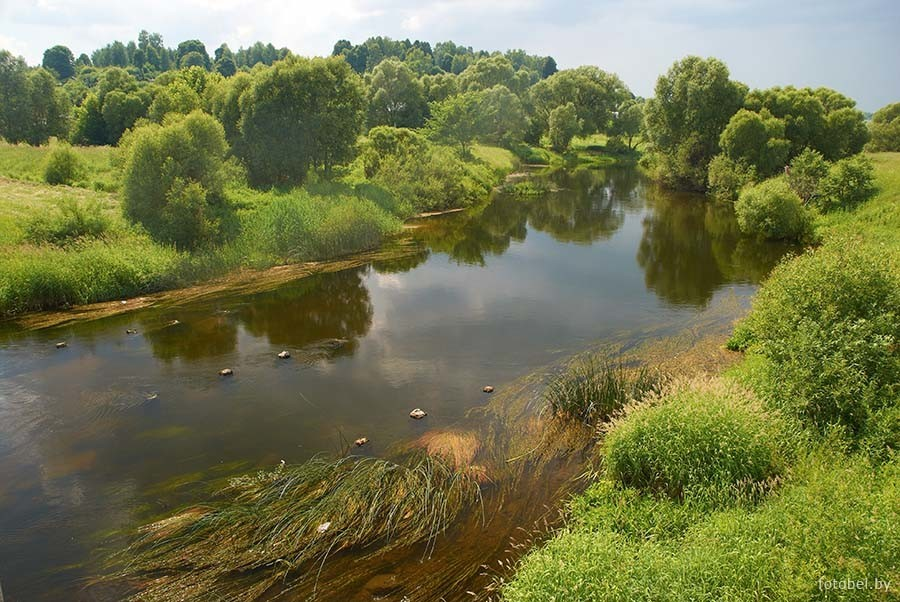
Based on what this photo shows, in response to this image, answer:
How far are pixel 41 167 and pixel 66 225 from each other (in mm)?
15860

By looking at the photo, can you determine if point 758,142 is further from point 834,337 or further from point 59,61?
point 59,61

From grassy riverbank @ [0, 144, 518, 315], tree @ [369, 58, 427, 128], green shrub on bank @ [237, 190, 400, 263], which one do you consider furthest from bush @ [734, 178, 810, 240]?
tree @ [369, 58, 427, 128]

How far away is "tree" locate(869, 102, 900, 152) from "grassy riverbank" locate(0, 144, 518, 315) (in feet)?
139

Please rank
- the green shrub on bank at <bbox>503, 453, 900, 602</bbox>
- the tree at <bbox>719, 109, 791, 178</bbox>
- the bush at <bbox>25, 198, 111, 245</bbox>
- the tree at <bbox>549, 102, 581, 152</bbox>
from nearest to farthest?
the green shrub on bank at <bbox>503, 453, 900, 602</bbox> → the bush at <bbox>25, 198, 111, 245</bbox> → the tree at <bbox>719, 109, 791, 178</bbox> → the tree at <bbox>549, 102, 581, 152</bbox>

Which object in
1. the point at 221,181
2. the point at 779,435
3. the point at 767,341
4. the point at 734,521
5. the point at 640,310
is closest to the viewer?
the point at 734,521

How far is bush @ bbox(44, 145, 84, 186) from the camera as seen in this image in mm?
32969

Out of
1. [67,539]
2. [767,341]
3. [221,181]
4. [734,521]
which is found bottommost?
[67,539]

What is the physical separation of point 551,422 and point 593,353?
456cm

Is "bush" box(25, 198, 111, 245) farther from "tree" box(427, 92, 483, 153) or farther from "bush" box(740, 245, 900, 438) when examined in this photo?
"tree" box(427, 92, 483, 153)

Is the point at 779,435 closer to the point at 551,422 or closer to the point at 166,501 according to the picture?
the point at 551,422

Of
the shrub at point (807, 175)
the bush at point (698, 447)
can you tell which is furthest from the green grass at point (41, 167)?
the shrub at point (807, 175)

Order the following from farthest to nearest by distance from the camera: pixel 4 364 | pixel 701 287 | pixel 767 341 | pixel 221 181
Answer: pixel 221 181
pixel 701 287
pixel 4 364
pixel 767 341

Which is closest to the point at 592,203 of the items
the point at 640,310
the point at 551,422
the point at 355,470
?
the point at 640,310

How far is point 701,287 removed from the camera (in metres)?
24.5
